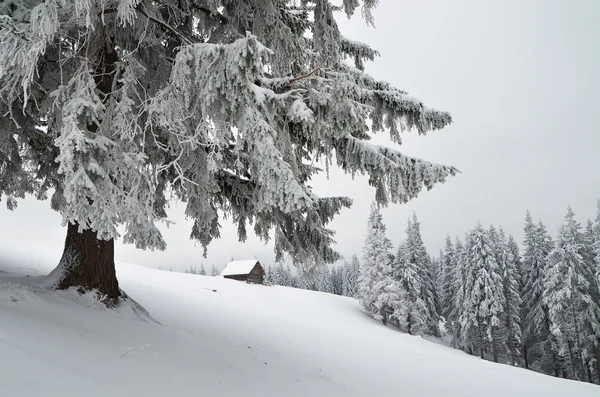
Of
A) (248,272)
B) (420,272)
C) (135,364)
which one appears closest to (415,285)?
(420,272)

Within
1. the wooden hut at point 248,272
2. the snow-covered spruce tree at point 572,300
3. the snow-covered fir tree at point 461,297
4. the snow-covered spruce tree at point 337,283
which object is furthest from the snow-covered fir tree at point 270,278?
the snow-covered spruce tree at point 572,300

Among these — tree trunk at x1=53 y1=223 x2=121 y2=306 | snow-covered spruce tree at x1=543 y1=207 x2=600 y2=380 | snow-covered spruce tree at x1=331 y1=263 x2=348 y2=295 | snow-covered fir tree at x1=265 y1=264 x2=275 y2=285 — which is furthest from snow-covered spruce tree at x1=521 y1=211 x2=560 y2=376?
snow-covered spruce tree at x1=331 y1=263 x2=348 y2=295

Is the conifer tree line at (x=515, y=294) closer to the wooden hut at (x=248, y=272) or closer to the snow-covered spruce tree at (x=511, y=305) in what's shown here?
the snow-covered spruce tree at (x=511, y=305)

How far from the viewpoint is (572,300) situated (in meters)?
26.6

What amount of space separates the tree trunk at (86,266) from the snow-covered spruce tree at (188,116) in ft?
0.08

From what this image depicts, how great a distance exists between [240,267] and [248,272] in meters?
2.44

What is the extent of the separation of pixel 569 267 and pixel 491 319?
24.6 feet

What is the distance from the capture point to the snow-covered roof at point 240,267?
41031mm

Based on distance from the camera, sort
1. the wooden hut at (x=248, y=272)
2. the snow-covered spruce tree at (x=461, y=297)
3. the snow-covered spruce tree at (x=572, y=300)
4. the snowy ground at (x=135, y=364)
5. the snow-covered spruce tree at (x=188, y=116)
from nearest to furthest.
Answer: the snowy ground at (x=135, y=364) < the snow-covered spruce tree at (x=188, y=116) < the snow-covered spruce tree at (x=572, y=300) < the snow-covered spruce tree at (x=461, y=297) < the wooden hut at (x=248, y=272)

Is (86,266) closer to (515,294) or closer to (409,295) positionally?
(409,295)

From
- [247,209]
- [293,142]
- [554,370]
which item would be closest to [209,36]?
[293,142]

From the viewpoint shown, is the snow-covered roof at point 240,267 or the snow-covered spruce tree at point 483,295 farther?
the snow-covered roof at point 240,267

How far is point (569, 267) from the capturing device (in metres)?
26.8

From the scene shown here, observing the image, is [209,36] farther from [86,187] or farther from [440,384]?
[440,384]
